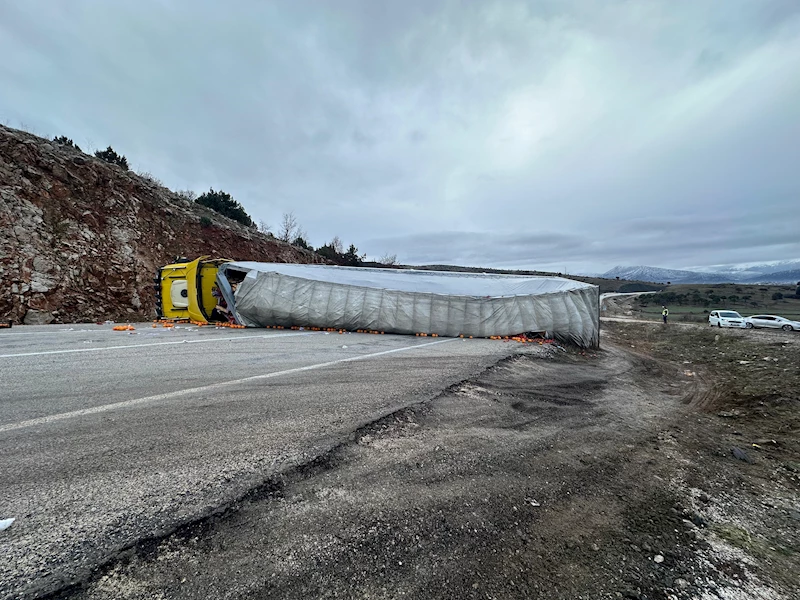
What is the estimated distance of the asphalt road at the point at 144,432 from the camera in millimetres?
1576

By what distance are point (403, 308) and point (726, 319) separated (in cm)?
2340

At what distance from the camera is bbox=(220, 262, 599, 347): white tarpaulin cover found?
35.3 feet

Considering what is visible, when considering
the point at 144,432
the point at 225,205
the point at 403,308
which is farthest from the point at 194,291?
the point at 225,205

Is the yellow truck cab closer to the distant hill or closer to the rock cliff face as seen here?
the rock cliff face

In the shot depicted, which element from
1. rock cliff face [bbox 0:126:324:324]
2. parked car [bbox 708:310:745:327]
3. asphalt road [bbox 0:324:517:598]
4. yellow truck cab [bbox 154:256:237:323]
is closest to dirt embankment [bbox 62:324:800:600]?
asphalt road [bbox 0:324:517:598]

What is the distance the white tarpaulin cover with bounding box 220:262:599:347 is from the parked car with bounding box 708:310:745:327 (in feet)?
57.8

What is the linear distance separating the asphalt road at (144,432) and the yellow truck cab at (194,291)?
6089 mm

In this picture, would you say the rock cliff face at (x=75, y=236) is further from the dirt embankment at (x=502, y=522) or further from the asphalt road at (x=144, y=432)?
the dirt embankment at (x=502, y=522)

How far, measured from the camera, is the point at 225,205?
88.5 ft

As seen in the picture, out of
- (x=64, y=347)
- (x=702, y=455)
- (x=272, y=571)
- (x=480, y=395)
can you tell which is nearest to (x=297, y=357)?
(x=480, y=395)

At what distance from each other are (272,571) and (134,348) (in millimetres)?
6260

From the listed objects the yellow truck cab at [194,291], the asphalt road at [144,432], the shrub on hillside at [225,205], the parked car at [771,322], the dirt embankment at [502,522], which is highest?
the shrub on hillside at [225,205]

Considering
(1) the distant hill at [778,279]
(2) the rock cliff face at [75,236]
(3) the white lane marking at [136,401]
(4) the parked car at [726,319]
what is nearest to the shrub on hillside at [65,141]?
(2) the rock cliff face at [75,236]

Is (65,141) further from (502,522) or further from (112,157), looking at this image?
(502,522)
